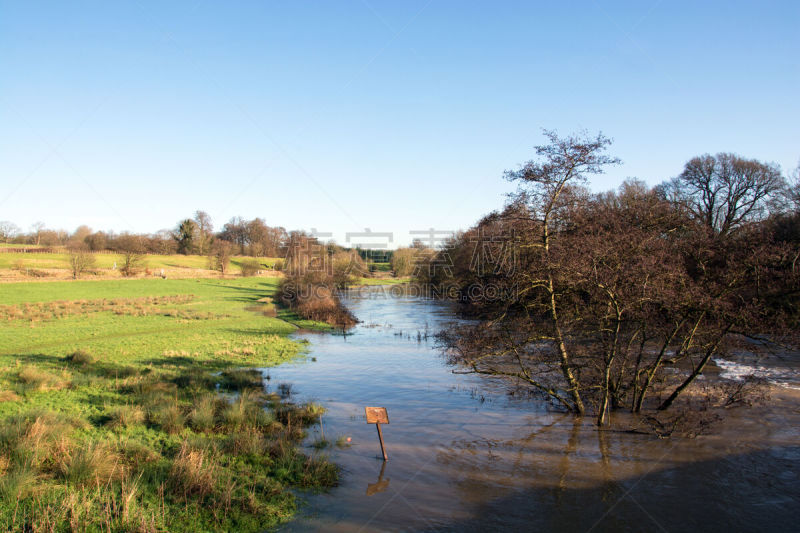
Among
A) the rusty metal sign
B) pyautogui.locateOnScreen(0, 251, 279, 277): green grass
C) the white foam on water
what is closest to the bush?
pyautogui.locateOnScreen(0, 251, 279, 277): green grass

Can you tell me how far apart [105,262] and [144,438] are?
8381 cm

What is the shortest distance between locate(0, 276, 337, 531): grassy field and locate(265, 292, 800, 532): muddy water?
103 centimetres

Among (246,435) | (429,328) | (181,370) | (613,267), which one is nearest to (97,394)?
(181,370)

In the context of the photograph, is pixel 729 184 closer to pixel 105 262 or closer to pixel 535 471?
pixel 535 471

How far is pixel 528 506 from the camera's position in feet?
26.5

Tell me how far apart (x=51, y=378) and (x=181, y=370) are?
4206 millimetres

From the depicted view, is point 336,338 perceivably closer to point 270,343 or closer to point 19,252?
point 270,343

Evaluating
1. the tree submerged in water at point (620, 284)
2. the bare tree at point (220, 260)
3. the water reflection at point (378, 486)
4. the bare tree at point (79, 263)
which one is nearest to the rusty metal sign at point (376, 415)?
the water reflection at point (378, 486)

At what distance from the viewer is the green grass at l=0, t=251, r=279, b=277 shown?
222 feet

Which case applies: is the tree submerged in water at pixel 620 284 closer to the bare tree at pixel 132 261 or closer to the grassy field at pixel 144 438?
the grassy field at pixel 144 438

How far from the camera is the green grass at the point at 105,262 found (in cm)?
6775

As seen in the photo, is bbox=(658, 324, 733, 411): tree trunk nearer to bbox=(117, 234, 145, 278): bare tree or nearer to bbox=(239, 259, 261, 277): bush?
bbox=(117, 234, 145, 278): bare tree

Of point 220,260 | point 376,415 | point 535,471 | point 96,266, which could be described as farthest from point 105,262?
point 535,471

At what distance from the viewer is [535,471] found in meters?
9.55
